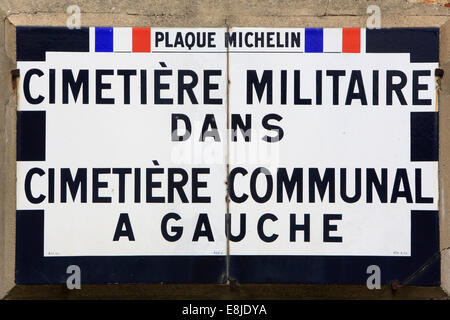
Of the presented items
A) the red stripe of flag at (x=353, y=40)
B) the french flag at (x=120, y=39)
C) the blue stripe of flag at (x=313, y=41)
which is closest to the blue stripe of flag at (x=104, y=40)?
the french flag at (x=120, y=39)

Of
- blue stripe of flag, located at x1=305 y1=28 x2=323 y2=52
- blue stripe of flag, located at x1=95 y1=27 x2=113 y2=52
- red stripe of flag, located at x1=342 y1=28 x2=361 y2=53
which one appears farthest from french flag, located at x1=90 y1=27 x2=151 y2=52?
red stripe of flag, located at x1=342 y1=28 x2=361 y2=53

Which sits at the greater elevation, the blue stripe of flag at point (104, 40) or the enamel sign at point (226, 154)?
the blue stripe of flag at point (104, 40)

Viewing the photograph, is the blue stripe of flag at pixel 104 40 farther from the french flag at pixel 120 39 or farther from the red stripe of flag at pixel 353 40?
the red stripe of flag at pixel 353 40

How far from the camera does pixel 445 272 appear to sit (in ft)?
14.8

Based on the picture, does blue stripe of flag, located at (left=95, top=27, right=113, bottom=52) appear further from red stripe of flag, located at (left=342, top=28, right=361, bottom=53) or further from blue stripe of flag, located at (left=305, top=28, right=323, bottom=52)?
red stripe of flag, located at (left=342, top=28, right=361, bottom=53)

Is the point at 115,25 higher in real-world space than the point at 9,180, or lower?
higher

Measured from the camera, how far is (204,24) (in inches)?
180

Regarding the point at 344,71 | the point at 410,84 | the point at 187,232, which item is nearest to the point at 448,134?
the point at 410,84

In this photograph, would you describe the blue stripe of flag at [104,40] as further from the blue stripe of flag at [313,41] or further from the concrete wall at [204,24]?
the blue stripe of flag at [313,41]

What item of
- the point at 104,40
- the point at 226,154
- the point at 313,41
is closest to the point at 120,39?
the point at 104,40

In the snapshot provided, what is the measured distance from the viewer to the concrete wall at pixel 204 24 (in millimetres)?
4523

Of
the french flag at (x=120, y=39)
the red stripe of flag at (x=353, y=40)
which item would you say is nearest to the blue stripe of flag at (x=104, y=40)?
the french flag at (x=120, y=39)
